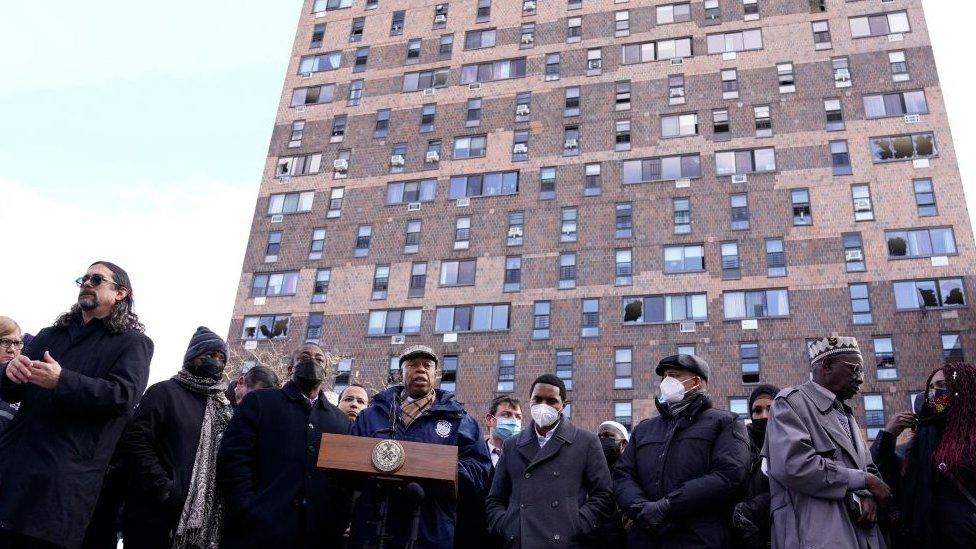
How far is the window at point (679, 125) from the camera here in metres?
36.1

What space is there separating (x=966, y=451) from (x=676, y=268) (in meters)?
28.5

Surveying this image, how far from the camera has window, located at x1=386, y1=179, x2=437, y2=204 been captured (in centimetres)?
3841

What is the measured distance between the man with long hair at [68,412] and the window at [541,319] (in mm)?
28783

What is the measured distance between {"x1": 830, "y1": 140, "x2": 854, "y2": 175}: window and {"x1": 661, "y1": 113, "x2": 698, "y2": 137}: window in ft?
19.4

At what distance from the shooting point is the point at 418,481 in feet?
16.4

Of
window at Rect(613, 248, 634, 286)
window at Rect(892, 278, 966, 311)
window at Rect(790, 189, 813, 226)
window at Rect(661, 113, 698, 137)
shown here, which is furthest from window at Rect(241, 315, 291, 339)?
window at Rect(892, 278, 966, 311)

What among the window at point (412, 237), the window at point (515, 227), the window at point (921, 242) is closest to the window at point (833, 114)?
the window at point (921, 242)

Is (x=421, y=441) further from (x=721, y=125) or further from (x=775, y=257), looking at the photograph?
(x=721, y=125)

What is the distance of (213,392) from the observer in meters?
6.28

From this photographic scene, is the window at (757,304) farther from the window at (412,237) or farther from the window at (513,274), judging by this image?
the window at (412,237)

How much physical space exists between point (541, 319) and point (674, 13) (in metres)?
17.1

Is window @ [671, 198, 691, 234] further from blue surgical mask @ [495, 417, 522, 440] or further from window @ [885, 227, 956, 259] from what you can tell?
blue surgical mask @ [495, 417, 522, 440]

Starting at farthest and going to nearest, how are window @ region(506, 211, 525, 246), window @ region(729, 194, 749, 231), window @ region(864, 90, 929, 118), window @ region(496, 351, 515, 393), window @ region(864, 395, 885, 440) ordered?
window @ region(506, 211, 525, 246), window @ region(864, 90, 929, 118), window @ region(729, 194, 749, 231), window @ region(496, 351, 515, 393), window @ region(864, 395, 885, 440)

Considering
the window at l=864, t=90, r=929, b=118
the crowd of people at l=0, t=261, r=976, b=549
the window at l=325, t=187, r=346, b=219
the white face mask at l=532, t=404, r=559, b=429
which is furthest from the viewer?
the window at l=325, t=187, r=346, b=219
